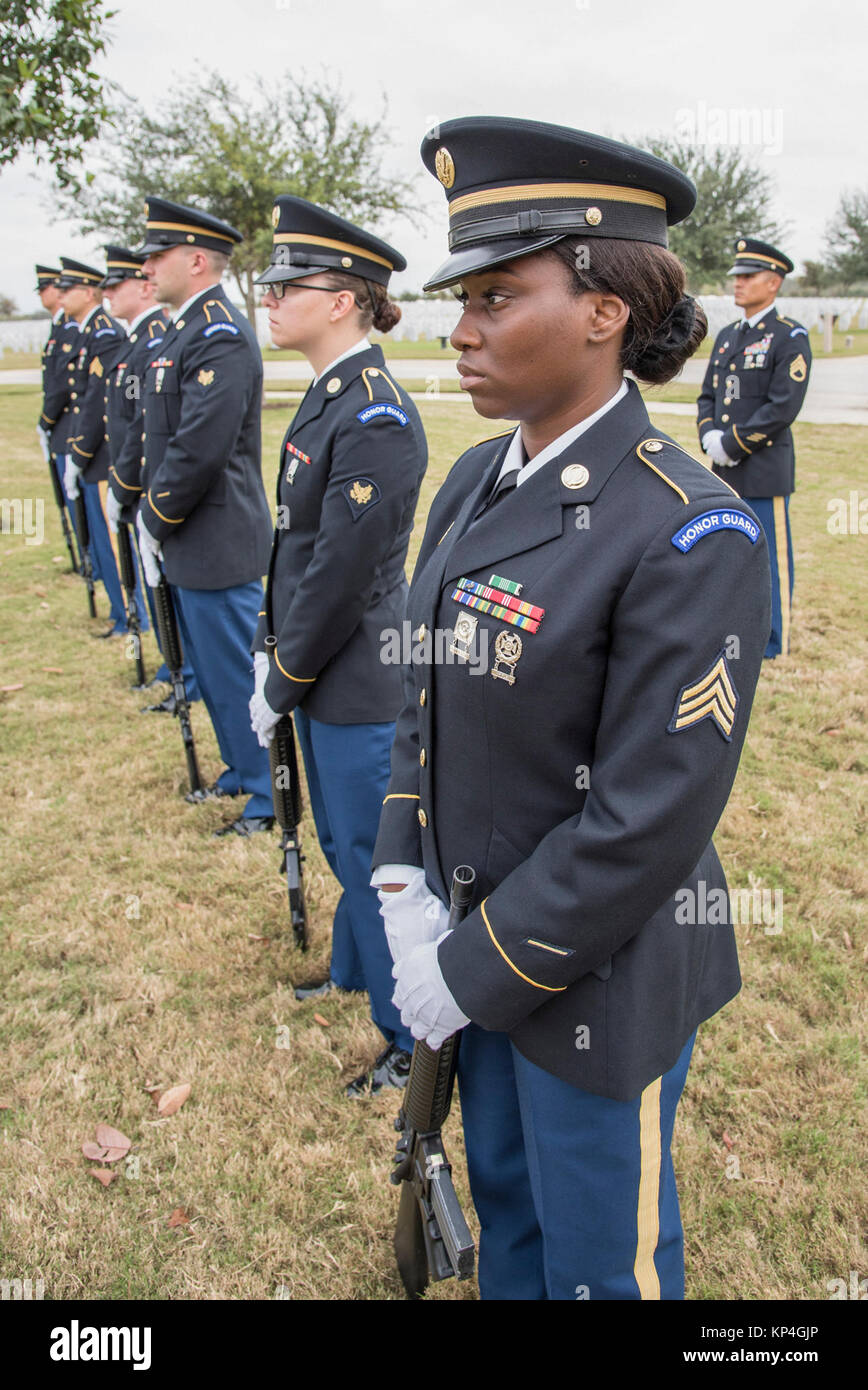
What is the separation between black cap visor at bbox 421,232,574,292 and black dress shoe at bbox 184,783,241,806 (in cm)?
368

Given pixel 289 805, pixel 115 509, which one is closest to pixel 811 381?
pixel 115 509

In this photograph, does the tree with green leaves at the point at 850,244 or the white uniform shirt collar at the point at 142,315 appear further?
the tree with green leaves at the point at 850,244

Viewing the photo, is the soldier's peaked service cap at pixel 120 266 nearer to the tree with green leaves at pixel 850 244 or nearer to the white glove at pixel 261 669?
the white glove at pixel 261 669

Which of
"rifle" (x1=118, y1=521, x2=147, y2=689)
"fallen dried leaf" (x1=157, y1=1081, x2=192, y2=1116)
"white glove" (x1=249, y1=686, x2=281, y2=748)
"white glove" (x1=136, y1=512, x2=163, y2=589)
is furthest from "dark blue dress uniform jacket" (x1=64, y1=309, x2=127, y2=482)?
"fallen dried leaf" (x1=157, y1=1081, x2=192, y2=1116)

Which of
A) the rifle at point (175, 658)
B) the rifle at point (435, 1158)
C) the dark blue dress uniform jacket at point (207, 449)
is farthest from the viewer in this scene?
the rifle at point (175, 658)

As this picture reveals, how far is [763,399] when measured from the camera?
5.88m

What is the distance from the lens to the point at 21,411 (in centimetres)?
2016

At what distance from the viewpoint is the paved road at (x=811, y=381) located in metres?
16.6

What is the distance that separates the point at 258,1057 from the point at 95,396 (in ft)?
16.8

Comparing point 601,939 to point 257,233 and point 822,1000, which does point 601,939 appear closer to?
point 822,1000

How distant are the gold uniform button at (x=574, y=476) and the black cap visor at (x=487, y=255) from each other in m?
0.30

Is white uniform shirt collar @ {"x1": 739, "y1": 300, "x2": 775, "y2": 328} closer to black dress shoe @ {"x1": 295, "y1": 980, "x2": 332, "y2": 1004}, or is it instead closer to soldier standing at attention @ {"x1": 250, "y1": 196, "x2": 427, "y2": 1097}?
soldier standing at attention @ {"x1": 250, "y1": 196, "x2": 427, "y2": 1097}

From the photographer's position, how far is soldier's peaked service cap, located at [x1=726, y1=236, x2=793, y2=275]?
18.9 ft

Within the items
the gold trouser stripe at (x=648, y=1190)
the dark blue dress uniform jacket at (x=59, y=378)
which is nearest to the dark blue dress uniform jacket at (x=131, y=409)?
the dark blue dress uniform jacket at (x=59, y=378)
